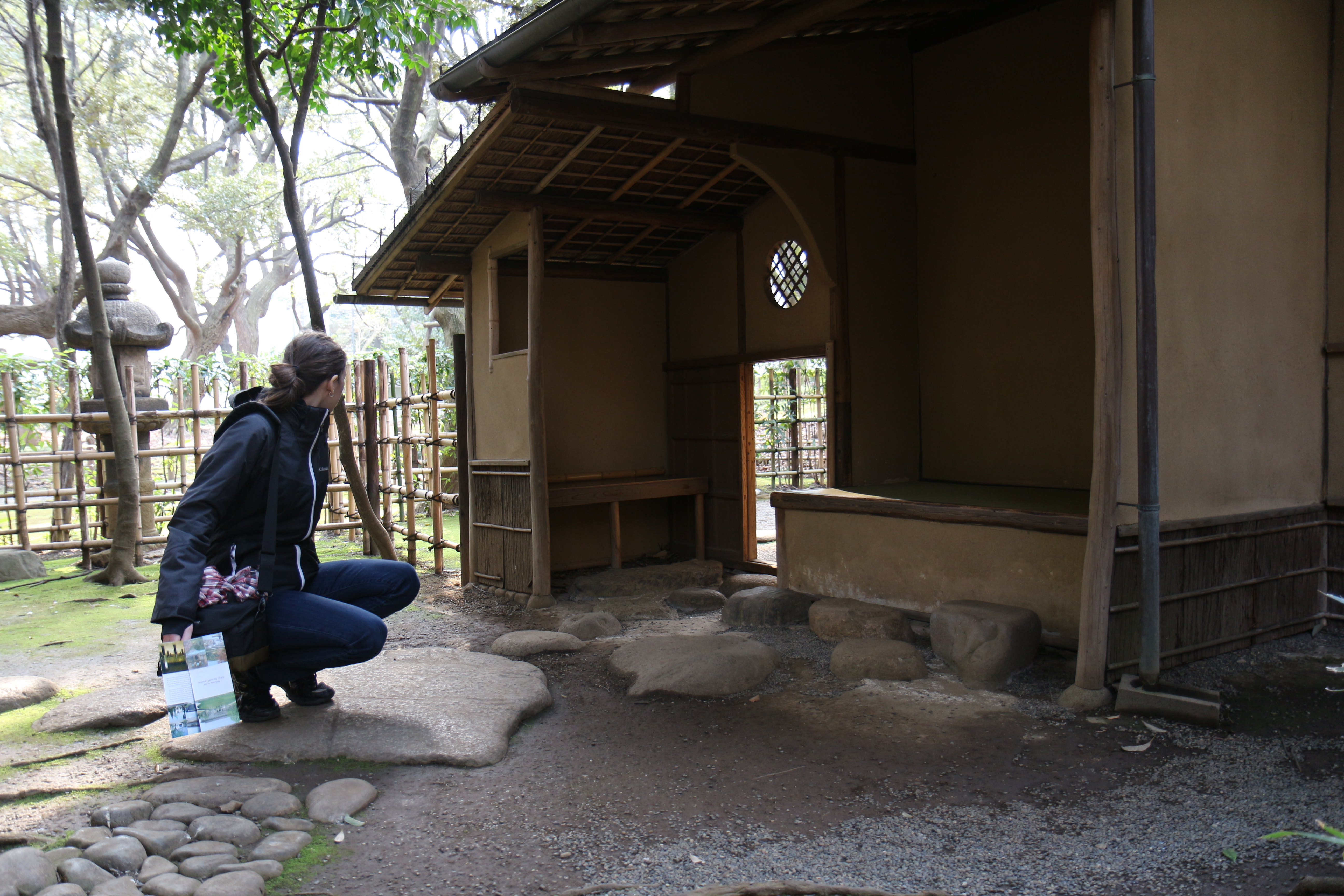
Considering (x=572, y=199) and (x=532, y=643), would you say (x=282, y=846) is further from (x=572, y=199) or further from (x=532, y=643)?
(x=572, y=199)

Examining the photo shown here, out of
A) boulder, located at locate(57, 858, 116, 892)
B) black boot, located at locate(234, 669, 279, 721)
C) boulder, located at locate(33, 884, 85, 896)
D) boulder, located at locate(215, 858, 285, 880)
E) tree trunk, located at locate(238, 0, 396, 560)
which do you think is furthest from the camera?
tree trunk, located at locate(238, 0, 396, 560)

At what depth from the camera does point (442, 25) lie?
50.4ft

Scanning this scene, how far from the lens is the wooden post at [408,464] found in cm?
934

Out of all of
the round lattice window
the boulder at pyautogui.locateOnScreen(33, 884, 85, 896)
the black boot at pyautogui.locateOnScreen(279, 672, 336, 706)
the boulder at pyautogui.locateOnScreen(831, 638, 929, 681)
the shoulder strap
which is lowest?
the boulder at pyautogui.locateOnScreen(831, 638, 929, 681)

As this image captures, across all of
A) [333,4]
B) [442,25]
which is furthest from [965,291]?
[442,25]

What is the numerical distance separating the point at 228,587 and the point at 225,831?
868 mm

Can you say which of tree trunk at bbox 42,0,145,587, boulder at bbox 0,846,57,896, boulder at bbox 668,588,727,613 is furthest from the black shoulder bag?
tree trunk at bbox 42,0,145,587

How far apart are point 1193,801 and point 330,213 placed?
27504 mm

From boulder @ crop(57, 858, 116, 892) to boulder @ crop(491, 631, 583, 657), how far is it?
3.01m

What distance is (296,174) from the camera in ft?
25.3

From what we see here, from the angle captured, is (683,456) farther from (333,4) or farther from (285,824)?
(285,824)

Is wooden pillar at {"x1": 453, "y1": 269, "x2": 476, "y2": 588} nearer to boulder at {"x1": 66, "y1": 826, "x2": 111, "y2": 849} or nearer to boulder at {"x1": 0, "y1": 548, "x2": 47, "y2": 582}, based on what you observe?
boulder at {"x1": 0, "y1": 548, "x2": 47, "y2": 582}

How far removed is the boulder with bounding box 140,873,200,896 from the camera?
2.47 meters

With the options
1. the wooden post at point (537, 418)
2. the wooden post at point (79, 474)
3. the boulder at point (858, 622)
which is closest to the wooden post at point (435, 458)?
the wooden post at point (537, 418)
